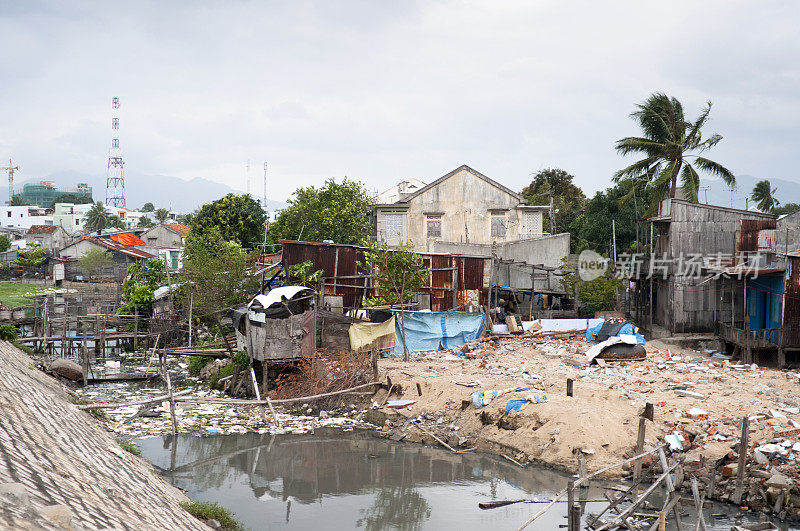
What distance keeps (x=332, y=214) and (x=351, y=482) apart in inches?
865

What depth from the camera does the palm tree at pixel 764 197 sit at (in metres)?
45.7

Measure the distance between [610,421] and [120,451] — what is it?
32.7 feet

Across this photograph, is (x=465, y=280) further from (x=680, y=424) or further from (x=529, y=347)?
(x=680, y=424)

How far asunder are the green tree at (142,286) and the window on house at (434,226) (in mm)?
13965

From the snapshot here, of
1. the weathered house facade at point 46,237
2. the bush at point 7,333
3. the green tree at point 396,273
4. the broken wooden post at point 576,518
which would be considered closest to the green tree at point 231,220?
the bush at point 7,333

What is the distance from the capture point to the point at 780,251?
20031 millimetres

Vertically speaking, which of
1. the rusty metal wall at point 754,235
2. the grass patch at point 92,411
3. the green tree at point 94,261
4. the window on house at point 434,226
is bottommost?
the grass patch at point 92,411

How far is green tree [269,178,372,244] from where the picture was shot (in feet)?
112

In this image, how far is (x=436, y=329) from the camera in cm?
2178

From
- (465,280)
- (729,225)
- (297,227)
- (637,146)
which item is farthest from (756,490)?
(297,227)

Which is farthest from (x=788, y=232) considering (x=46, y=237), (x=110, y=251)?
(x=46, y=237)

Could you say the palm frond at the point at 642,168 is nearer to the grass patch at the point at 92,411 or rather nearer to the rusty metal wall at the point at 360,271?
the rusty metal wall at the point at 360,271

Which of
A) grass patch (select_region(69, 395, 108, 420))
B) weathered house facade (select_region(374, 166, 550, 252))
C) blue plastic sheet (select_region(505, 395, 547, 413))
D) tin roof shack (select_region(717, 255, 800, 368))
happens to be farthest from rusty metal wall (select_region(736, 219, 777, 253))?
grass patch (select_region(69, 395, 108, 420))

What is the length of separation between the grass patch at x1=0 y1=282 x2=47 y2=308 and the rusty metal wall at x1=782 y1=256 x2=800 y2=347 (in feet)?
125
